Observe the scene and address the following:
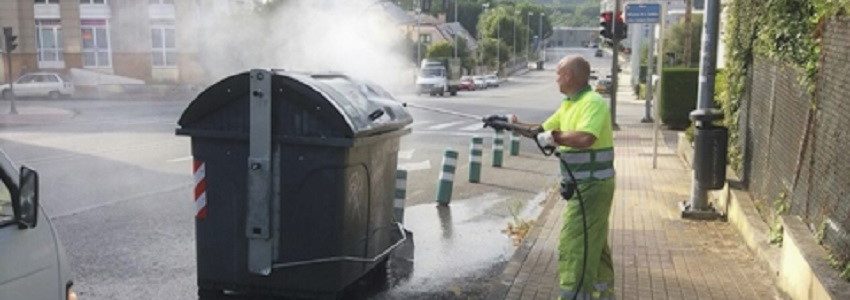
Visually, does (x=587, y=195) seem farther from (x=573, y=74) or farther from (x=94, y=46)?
(x=94, y=46)

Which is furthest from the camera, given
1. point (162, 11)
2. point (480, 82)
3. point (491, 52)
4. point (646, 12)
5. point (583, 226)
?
point (491, 52)

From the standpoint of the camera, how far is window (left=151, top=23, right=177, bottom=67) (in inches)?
1670

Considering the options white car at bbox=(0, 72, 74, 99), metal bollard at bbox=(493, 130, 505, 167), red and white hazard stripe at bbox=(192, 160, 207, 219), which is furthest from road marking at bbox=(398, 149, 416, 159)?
white car at bbox=(0, 72, 74, 99)

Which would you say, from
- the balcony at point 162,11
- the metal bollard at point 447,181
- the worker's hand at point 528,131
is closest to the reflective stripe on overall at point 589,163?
the worker's hand at point 528,131

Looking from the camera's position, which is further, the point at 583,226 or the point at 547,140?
the point at 583,226

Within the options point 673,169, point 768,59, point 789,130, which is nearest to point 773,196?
point 789,130

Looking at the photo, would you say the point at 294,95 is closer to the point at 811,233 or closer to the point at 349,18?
the point at 811,233

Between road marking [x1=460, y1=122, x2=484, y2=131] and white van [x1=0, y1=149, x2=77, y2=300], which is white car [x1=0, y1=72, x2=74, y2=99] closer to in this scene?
road marking [x1=460, y1=122, x2=484, y2=131]

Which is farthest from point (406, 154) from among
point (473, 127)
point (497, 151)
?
point (473, 127)

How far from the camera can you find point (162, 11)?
4206cm

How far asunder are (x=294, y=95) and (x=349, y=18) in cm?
1590

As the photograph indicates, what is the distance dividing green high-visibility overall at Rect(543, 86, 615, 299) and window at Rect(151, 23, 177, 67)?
132 feet

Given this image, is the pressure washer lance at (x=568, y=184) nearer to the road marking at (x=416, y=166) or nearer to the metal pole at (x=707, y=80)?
the metal pole at (x=707, y=80)

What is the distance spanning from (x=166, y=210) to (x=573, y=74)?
5.86 m
